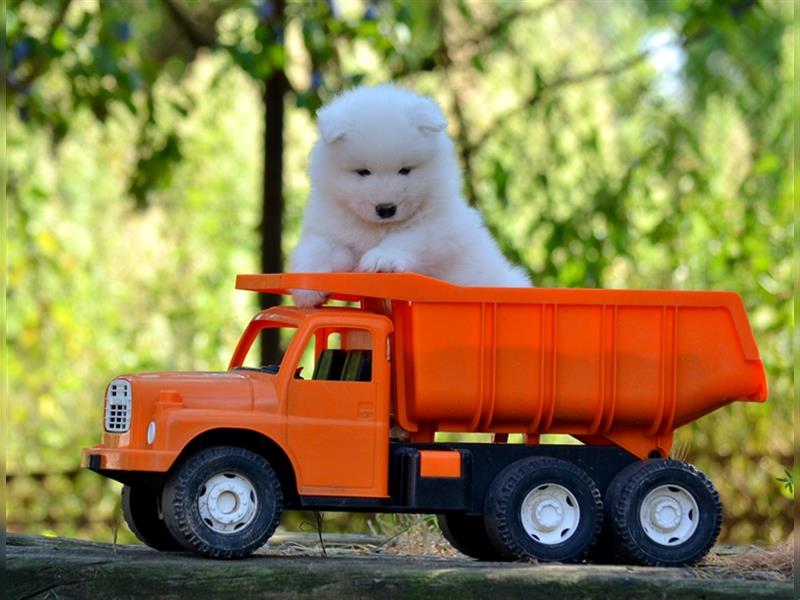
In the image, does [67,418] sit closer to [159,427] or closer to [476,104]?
[476,104]

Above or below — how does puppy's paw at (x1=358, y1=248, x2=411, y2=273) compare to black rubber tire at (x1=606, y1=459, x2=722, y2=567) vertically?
above

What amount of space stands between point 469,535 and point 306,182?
12.6 feet

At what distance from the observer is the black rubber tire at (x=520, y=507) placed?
403cm

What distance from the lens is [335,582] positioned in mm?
3771

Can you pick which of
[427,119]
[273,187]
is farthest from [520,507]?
[273,187]

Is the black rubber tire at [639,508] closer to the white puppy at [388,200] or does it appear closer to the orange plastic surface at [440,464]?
the orange plastic surface at [440,464]

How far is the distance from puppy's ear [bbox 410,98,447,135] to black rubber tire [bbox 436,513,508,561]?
1.29m

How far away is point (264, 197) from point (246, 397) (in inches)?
188

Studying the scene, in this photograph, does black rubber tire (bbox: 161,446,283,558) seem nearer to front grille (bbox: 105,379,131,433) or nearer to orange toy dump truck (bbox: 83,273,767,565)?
orange toy dump truck (bbox: 83,273,767,565)

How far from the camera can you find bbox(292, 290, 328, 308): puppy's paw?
438cm

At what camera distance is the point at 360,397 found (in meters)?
4.02

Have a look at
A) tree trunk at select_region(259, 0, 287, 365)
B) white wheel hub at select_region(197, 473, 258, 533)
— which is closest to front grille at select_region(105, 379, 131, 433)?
white wheel hub at select_region(197, 473, 258, 533)

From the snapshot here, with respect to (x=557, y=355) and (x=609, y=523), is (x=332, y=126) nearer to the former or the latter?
(x=557, y=355)

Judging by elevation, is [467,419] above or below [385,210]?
below
